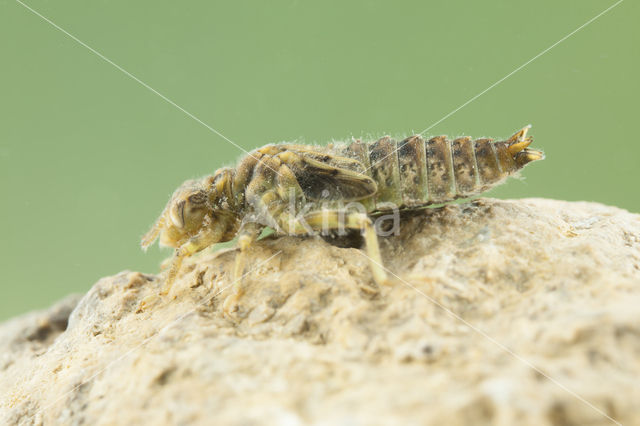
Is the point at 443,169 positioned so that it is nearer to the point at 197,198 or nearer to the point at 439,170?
the point at 439,170

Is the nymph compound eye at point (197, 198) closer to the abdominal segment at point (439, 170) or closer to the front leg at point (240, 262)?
the front leg at point (240, 262)

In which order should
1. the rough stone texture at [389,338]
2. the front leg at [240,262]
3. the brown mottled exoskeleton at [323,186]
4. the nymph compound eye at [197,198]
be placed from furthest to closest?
the nymph compound eye at [197,198] < the brown mottled exoskeleton at [323,186] < the front leg at [240,262] < the rough stone texture at [389,338]

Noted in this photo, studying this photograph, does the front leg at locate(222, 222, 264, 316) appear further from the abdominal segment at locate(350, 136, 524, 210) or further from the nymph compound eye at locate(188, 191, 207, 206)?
the abdominal segment at locate(350, 136, 524, 210)

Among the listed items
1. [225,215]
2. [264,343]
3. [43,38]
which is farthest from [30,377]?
[43,38]

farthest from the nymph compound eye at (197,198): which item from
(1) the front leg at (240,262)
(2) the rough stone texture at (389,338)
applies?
(2) the rough stone texture at (389,338)

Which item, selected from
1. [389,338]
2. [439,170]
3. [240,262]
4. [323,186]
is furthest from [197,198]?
[389,338]

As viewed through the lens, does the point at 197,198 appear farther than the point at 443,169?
Yes
